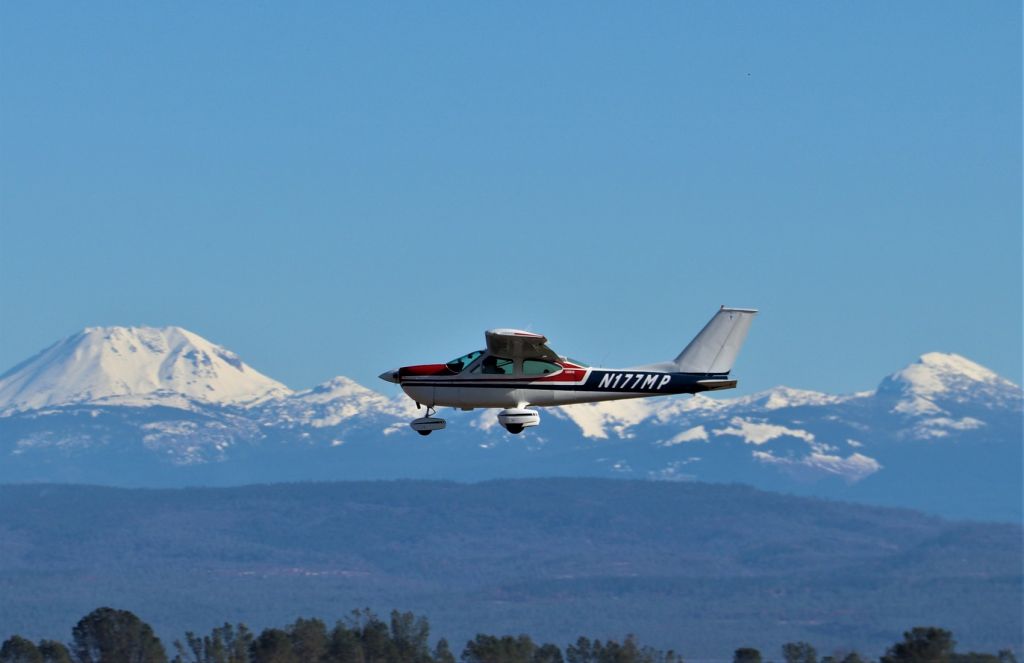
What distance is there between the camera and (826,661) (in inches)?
7864

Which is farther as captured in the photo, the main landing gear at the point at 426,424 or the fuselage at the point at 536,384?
the fuselage at the point at 536,384

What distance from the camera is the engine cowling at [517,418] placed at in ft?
238

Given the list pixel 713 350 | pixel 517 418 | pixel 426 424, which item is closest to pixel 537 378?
pixel 517 418

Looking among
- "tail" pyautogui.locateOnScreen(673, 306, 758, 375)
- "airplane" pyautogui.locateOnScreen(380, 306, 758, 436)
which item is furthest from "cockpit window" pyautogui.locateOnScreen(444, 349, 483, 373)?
"tail" pyautogui.locateOnScreen(673, 306, 758, 375)

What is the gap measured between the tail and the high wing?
511 cm

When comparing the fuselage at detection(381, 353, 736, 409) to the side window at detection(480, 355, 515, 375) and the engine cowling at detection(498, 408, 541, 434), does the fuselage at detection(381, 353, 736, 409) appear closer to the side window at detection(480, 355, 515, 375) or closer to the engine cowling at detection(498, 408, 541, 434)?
the side window at detection(480, 355, 515, 375)

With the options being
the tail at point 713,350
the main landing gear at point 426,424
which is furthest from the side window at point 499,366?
the tail at point 713,350

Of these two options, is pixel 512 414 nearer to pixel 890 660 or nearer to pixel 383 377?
pixel 383 377

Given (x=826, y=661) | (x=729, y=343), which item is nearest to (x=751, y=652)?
(x=826, y=661)

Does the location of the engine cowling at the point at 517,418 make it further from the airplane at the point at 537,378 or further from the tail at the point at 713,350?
the tail at the point at 713,350

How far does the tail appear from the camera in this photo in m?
75.6

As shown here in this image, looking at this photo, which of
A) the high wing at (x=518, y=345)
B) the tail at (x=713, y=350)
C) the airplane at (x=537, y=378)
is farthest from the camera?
the tail at (x=713, y=350)

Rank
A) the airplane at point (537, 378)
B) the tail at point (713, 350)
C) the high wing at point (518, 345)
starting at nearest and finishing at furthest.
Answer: the high wing at point (518, 345), the airplane at point (537, 378), the tail at point (713, 350)

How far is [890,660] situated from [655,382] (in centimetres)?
13163
